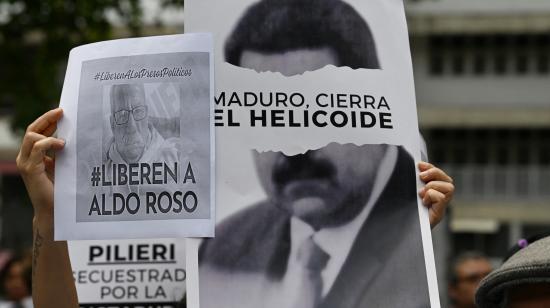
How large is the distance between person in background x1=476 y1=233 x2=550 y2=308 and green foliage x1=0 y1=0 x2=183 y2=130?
9.32 meters

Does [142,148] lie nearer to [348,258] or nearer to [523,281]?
[348,258]

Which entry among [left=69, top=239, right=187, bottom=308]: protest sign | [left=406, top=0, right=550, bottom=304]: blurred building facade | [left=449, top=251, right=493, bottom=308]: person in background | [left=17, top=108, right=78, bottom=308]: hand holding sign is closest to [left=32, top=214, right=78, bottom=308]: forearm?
[left=17, top=108, right=78, bottom=308]: hand holding sign

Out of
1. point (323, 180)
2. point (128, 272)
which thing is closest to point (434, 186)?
point (323, 180)

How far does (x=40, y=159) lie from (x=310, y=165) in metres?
0.62

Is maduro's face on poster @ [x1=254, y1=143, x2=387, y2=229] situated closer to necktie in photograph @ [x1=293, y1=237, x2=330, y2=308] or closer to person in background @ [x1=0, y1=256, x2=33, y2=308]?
necktie in photograph @ [x1=293, y1=237, x2=330, y2=308]

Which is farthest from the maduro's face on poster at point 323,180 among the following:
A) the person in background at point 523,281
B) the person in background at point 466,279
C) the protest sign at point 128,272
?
the person in background at point 466,279

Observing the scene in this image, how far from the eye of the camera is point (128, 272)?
4.62 meters

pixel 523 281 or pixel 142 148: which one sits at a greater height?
pixel 142 148

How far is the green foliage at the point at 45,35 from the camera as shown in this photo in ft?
38.3

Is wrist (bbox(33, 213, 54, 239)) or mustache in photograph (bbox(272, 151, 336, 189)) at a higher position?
mustache in photograph (bbox(272, 151, 336, 189))

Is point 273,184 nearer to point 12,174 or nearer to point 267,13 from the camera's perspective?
point 267,13

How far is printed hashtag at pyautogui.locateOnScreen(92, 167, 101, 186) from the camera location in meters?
2.64

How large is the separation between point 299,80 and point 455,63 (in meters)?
33.5

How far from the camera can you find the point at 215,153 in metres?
2.62
